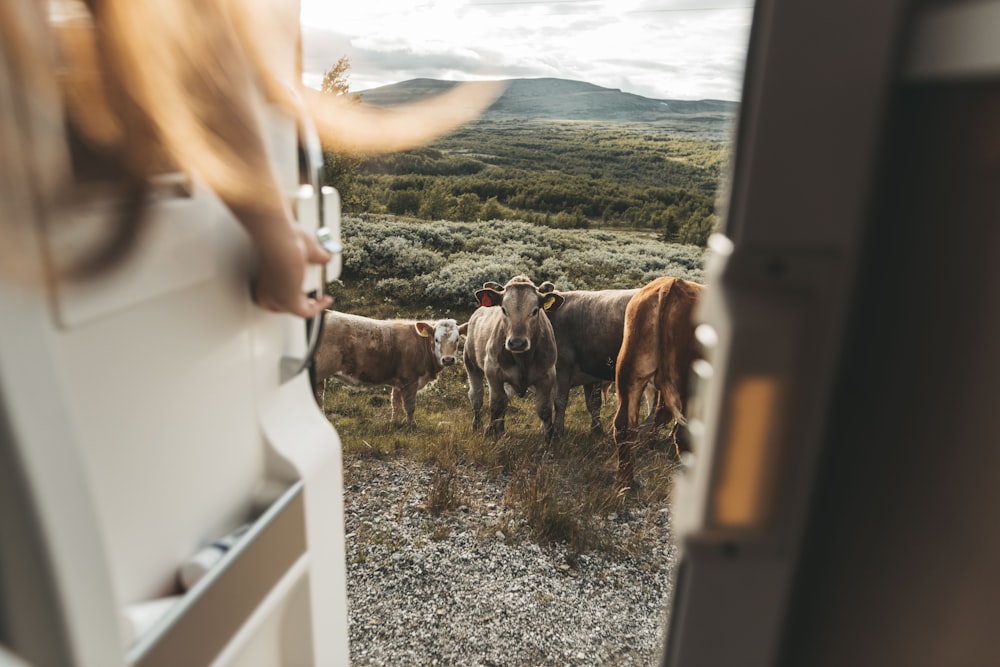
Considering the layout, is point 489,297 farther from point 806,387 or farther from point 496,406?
point 806,387

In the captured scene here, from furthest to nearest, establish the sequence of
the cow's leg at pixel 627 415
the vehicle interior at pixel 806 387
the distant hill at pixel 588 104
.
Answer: the distant hill at pixel 588 104 → the cow's leg at pixel 627 415 → the vehicle interior at pixel 806 387

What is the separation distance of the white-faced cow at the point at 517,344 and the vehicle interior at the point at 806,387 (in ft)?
15.3

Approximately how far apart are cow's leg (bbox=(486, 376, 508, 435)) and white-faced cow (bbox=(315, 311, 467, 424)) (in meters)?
0.49

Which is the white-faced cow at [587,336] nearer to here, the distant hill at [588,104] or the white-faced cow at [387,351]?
the white-faced cow at [387,351]

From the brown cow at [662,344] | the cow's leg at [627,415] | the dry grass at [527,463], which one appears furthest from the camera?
the cow's leg at [627,415]

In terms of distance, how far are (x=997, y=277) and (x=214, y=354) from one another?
2.99ft

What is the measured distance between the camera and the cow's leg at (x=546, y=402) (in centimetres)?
599

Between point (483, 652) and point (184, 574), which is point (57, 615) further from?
point (483, 652)

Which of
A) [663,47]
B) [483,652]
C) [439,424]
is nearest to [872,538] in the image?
[483,652]

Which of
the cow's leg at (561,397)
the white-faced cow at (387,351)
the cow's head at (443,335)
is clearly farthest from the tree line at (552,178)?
the cow's head at (443,335)

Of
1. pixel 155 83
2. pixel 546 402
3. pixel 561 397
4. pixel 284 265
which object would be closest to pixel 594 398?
pixel 561 397

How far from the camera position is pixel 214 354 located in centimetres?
97

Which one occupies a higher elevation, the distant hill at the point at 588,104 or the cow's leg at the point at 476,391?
the distant hill at the point at 588,104

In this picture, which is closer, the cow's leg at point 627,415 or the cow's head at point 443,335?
the cow's leg at point 627,415
